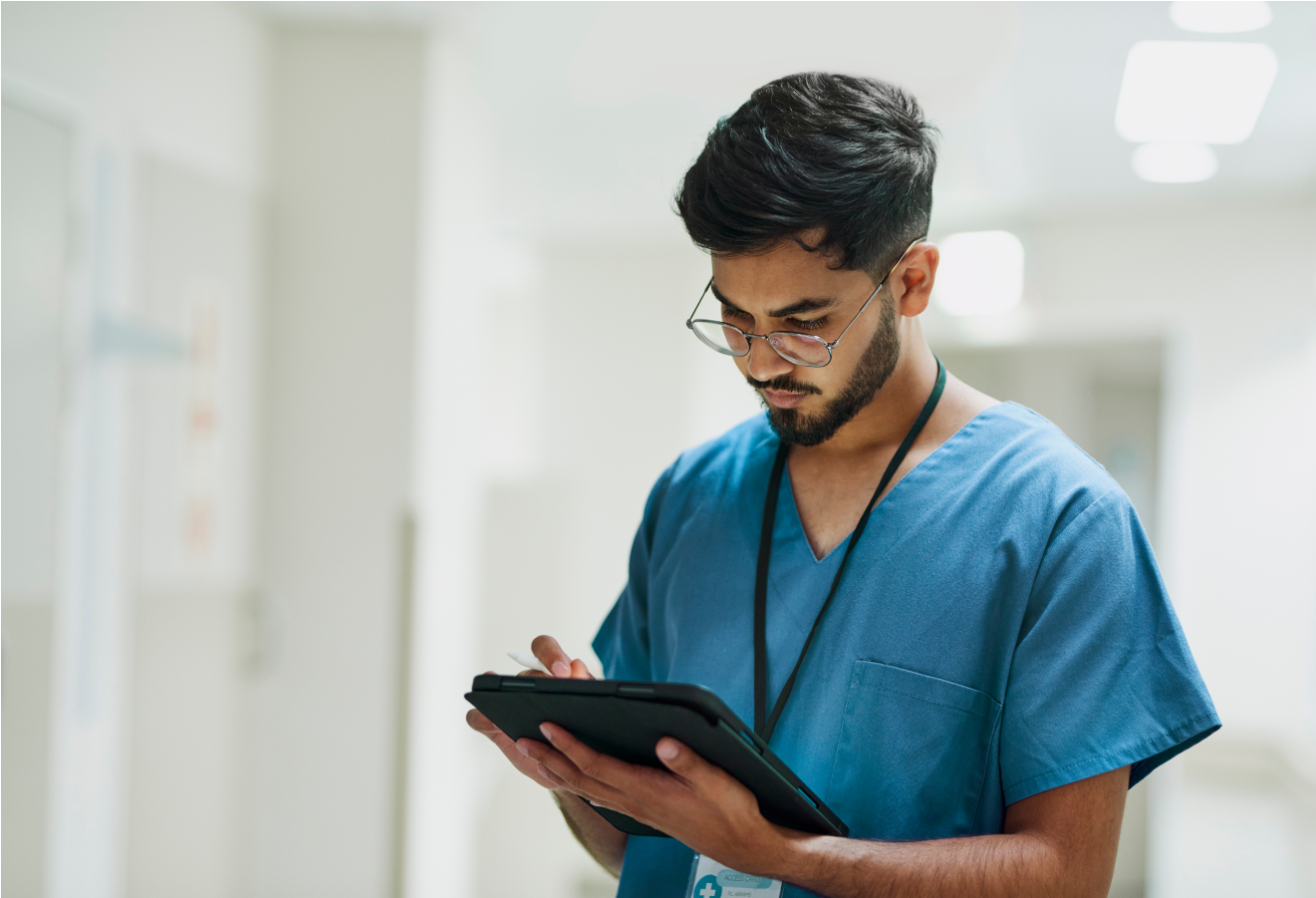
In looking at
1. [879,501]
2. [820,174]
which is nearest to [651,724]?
[879,501]

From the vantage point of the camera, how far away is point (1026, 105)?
3.12 m

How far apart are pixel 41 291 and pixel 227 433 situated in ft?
2.21

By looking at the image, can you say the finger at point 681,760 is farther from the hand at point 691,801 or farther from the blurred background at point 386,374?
the blurred background at point 386,374

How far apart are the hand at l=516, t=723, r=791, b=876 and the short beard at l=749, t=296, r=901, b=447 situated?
382mm

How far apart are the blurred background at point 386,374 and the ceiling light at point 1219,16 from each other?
13 millimetres

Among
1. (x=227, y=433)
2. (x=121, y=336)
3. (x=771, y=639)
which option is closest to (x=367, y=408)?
(x=227, y=433)

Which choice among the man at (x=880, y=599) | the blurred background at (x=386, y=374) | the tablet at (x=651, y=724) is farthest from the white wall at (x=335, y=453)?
the tablet at (x=651, y=724)

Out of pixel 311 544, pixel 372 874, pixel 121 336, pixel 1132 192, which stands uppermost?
pixel 1132 192

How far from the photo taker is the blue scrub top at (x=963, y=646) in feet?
2.83

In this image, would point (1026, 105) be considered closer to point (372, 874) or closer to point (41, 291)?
point (41, 291)

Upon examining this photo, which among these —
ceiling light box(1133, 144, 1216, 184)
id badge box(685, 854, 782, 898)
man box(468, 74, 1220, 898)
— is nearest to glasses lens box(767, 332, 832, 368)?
man box(468, 74, 1220, 898)

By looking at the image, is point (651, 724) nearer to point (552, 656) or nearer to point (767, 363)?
point (552, 656)

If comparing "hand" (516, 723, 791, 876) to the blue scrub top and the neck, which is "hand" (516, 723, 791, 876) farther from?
the neck

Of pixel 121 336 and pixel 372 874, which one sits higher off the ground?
pixel 121 336
